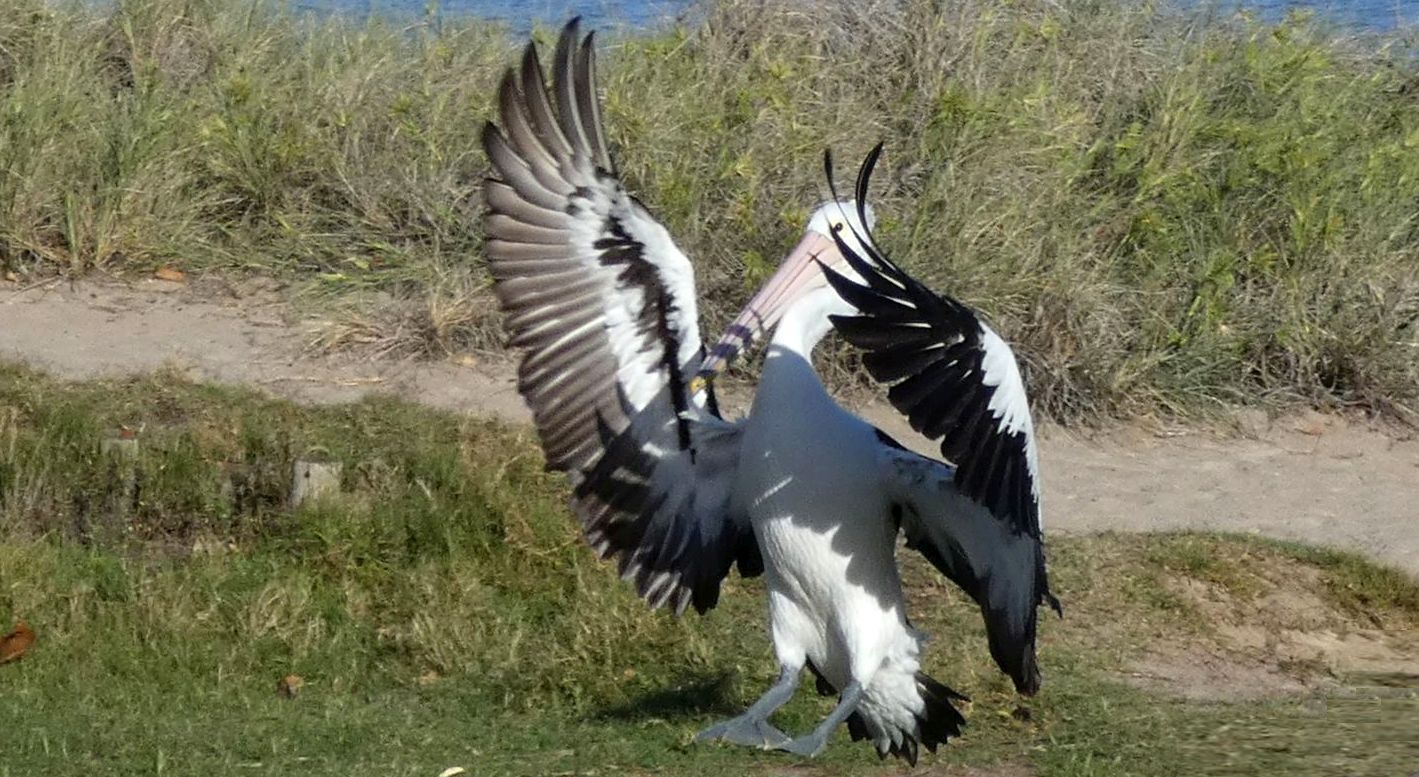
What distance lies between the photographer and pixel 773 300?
5605mm

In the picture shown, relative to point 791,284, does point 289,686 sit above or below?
below

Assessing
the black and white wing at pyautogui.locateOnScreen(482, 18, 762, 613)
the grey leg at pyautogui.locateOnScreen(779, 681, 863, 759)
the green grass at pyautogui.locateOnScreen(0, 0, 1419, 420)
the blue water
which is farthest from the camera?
the blue water

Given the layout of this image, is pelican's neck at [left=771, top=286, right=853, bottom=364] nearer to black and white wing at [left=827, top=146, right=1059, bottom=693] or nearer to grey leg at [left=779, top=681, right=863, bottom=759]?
black and white wing at [left=827, top=146, right=1059, bottom=693]

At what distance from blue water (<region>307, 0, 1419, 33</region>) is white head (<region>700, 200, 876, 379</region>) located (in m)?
5.89

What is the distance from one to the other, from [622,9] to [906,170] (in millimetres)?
3618

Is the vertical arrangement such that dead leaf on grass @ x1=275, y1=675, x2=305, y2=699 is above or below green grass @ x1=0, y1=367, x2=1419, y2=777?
below

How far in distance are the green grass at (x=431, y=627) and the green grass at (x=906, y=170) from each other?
1.68m

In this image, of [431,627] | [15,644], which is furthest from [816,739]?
[15,644]

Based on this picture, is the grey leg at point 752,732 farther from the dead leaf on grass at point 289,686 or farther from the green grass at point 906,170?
the green grass at point 906,170

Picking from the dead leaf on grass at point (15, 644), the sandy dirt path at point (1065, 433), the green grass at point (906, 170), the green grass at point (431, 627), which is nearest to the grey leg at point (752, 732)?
the green grass at point (431, 627)

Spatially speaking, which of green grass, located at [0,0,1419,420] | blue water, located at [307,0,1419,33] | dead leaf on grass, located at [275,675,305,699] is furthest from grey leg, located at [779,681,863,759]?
blue water, located at [307,0,1419,33]

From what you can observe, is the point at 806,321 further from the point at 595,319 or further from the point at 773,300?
the point at 595,319

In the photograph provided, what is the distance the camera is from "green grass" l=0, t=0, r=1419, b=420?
9.75 meters

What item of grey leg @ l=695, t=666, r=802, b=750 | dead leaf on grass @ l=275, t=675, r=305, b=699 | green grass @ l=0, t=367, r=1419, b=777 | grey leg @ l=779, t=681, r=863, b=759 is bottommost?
dead leaf on grass @ l=275, t=675, r=305, b=699
